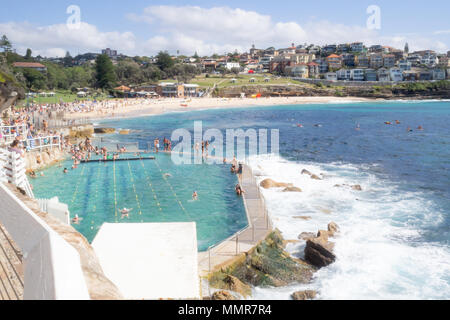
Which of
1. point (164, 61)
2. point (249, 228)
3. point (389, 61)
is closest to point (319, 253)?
point (249, 228)

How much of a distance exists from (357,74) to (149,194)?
5043 inches

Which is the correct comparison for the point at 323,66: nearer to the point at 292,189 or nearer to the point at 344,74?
the point at 344,74

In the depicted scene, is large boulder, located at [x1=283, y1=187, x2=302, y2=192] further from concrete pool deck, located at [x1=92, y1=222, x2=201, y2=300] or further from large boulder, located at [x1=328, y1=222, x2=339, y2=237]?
concrete pool deck, located at [x1=92, y1=222, x2=201, y2=300]

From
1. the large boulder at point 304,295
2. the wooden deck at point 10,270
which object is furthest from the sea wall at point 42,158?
the large boulder at point 304,295

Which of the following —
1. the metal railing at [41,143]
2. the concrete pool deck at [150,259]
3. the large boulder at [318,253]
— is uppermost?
the metal railing at [41,143]

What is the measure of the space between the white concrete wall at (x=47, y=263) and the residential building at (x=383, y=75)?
138 m

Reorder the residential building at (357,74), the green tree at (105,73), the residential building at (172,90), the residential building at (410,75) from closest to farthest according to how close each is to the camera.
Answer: the green tree at (105,73) → the residential building at (172,90) → the residential building at (410,75) → the residential building at (357,74)

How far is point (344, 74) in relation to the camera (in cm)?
13488

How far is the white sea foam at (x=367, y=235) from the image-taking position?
12.2 metres

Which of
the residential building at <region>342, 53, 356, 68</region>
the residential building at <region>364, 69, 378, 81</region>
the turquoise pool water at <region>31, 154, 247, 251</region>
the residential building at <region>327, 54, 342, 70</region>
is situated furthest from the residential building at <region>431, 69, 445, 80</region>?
the turquoise pool water at <region>31, 154, 247, 251</region>

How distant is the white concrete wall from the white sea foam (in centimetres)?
731

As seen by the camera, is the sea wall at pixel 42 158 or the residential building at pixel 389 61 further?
the residential building at pixel 389 61

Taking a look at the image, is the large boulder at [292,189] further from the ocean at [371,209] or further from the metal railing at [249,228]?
the metal railing at [249,228]
